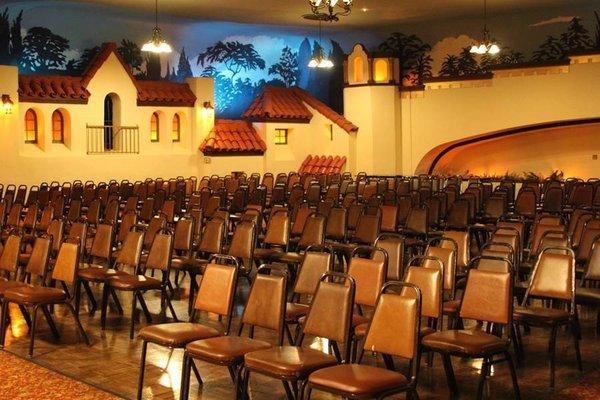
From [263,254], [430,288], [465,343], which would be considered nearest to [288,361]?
[465,343]

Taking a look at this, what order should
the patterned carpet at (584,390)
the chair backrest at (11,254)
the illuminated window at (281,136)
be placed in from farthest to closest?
the illuminated window at (281,136), the chair backrest at (11,254), the patterned carpet at (584,390)

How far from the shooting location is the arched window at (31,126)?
61.7 feet

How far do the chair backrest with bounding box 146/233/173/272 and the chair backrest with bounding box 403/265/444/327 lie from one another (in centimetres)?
272

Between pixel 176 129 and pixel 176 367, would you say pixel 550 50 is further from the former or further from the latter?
pixel 176 367

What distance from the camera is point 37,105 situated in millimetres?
18672

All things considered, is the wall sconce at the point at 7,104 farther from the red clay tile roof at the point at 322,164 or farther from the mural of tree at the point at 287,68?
the mural of tree at the point at 287,68

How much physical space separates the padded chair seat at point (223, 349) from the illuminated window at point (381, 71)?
18.7 meters

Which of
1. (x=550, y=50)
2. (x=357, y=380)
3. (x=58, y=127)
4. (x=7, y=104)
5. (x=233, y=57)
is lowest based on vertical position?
(x=357, y=380)

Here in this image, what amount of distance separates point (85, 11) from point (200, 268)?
13.7 m

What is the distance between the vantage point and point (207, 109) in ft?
71.2

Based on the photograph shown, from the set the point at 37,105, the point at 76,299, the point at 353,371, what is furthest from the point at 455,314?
the point at 37,105

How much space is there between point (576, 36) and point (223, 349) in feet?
61.1

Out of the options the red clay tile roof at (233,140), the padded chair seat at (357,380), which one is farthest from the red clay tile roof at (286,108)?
the padded chair seat at (357,380)

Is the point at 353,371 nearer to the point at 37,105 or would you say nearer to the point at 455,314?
the point at 455,314
